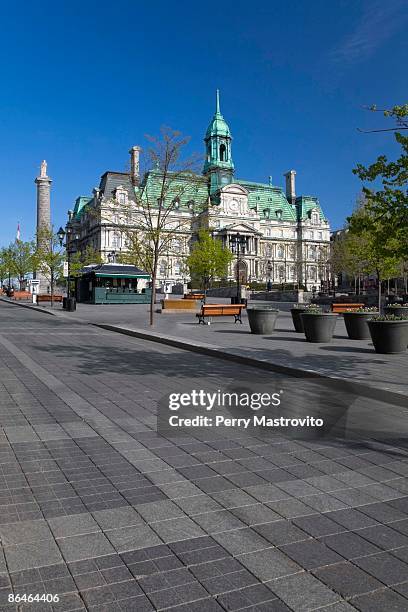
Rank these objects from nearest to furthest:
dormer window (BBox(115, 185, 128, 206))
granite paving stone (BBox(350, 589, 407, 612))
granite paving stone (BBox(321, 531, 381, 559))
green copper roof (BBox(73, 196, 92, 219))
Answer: granite paving stone (BBox(350, 589, 407, 612)) < granite paving stone (BBox(321, 531, 381, 559)) < dormer window (BBox(115, 185, 128, 206)) < green copper roof (BBox(73, 196, 92, 219))

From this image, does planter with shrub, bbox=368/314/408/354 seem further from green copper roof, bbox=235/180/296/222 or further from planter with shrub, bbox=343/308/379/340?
green copper roof, bbox=235/180/296/222

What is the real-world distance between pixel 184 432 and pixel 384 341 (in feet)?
24.6

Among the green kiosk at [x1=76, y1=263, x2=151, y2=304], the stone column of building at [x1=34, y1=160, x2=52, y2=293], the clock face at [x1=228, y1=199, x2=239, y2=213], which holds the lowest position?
the green kiosk at [x1=76, y1=263, x2=151, y2=304]

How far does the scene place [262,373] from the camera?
9734 millimetres

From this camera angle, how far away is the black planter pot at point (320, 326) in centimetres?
1433

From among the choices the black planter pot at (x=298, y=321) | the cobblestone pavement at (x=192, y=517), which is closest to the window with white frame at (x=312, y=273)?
the black planter pot at (x=298, y=321)

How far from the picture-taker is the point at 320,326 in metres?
14.4

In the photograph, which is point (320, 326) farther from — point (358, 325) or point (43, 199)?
point (43, 199)

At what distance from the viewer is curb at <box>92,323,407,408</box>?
23.9ft

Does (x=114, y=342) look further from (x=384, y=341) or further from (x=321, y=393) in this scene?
(x=321, y=393)

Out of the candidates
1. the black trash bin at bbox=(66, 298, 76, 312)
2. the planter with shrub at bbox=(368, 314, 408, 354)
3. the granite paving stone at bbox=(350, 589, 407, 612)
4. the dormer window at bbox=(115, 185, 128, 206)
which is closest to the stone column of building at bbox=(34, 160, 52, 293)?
the dormer window at bbox=(115, 185, 128, 206)

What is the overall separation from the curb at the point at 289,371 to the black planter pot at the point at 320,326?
330 centimetres

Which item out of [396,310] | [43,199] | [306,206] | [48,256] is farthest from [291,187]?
[396,310]

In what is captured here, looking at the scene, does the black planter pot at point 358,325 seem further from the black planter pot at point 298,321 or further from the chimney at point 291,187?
the chimney at point 291,187
